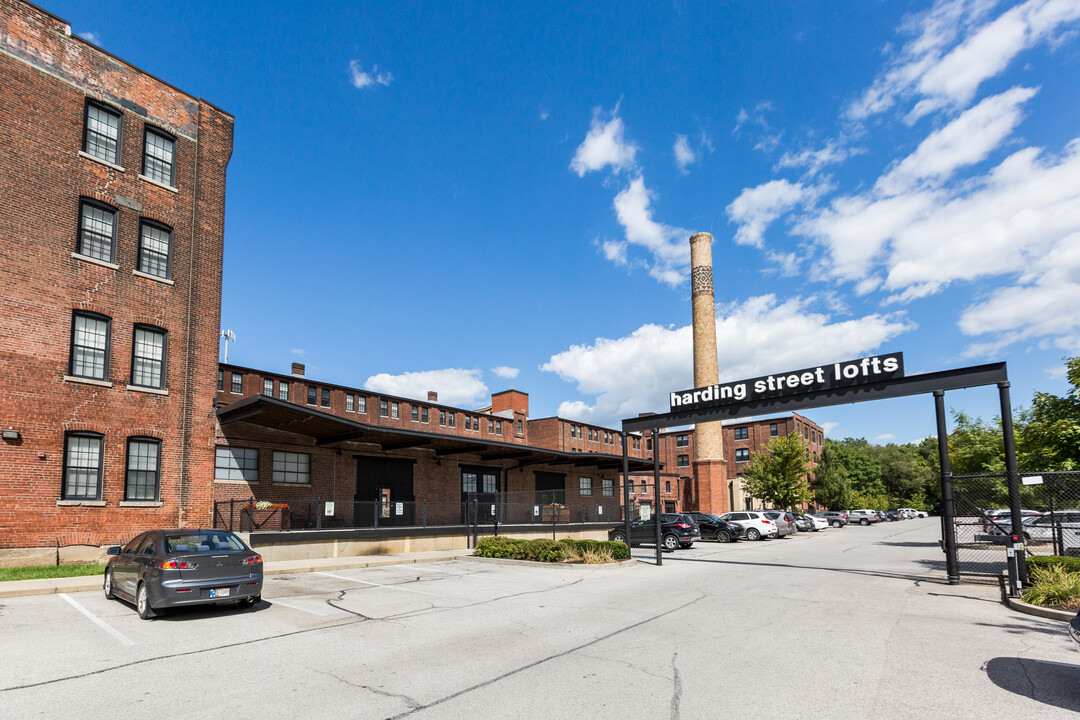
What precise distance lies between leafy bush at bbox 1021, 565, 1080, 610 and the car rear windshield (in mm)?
14568

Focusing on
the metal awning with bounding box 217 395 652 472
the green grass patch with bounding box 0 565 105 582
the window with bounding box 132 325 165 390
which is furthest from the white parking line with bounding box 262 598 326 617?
the window with bounding box 132 325 165 390

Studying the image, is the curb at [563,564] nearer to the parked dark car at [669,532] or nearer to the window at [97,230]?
the parked dark car at [669,532]

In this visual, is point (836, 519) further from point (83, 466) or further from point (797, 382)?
point (83, 466)

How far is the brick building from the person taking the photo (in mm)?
18578

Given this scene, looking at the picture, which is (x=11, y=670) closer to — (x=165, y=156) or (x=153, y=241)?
(x=153, y=241)

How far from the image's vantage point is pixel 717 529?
33812 mm

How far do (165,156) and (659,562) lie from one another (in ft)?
73.1

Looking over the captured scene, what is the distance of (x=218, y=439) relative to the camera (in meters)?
24.1

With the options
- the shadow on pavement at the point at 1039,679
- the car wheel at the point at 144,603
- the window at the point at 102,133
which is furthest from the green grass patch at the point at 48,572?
the shadow on pavement at the point at 1039,679

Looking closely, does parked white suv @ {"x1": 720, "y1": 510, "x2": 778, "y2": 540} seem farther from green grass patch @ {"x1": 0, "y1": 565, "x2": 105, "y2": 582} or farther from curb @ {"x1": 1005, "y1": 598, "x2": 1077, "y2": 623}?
green grass patch @ {"x1": 0, "y1": 565, "x2": 105, "y2": 582}

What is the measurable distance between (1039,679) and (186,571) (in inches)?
471

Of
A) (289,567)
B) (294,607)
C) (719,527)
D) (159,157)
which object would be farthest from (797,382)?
(159,157)

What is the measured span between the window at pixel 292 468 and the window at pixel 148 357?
20.0ft

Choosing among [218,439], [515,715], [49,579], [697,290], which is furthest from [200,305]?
[697,290]
